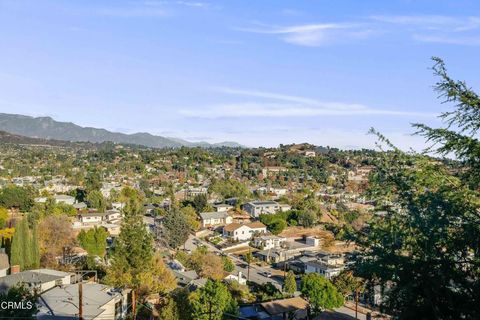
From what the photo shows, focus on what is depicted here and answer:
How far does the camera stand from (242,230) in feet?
146

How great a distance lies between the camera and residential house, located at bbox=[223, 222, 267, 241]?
44156 mm

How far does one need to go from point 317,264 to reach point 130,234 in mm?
16750

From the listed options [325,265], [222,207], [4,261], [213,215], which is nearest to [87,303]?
[4,261]

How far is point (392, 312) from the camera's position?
13.9 ft

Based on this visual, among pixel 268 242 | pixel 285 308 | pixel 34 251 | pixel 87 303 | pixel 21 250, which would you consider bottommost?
pixel 268 242

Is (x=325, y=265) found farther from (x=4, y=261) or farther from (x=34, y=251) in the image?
(x=4, y=261)

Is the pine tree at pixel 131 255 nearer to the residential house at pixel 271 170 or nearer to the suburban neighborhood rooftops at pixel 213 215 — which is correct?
the suburban neighborhood rooftops at pixel 213 215

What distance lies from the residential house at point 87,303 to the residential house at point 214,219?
32659 millimetres

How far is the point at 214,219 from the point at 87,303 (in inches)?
1403

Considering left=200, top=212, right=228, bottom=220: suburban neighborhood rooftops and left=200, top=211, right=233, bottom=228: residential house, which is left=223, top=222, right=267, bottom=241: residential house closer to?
left=200, top=211, right=233, bottom=228: residential house

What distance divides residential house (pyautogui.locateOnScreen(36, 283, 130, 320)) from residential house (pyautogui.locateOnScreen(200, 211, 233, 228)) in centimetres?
3266

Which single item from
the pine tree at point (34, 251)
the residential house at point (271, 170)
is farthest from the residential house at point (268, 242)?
the residential house at point (271, 170)

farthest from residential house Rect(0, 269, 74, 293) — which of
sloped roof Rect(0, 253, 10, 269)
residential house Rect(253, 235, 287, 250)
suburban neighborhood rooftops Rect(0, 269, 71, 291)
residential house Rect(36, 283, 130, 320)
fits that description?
residential house Rect(253, 235, 287, 250)

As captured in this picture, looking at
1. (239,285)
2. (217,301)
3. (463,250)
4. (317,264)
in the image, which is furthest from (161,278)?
(463,250)
